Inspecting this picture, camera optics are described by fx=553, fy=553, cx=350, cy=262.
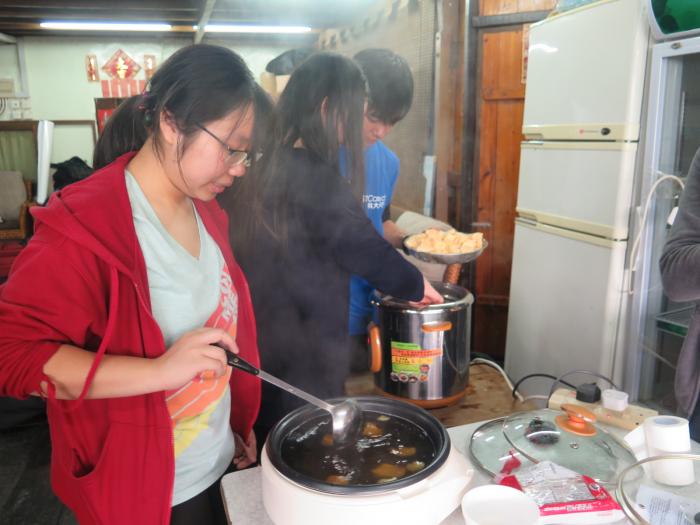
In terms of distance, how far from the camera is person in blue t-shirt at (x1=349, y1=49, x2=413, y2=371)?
176 centimetres

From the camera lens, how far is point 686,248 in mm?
1345

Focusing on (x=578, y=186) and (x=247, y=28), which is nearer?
(x=578, y=186)

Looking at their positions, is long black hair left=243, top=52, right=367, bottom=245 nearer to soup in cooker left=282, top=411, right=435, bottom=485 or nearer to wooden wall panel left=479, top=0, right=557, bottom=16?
soup in cooker left=282, top=411, right=435, bottom=485

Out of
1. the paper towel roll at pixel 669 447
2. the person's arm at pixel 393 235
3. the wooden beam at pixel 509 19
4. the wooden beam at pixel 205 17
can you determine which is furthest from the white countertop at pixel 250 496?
the wooden beam at pixel 205 17

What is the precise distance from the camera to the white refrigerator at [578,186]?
204 cm

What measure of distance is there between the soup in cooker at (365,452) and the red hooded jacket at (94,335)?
0.80 ft

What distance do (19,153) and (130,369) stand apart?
7.51 m

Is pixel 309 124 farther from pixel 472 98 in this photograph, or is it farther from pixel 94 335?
pixel 472 98

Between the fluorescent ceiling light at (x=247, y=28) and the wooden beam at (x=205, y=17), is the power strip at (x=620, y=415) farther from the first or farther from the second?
the fluorescent ceiling light at (x=247, y=28)

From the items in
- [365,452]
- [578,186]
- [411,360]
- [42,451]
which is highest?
[578,186]

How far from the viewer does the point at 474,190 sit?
3578mm

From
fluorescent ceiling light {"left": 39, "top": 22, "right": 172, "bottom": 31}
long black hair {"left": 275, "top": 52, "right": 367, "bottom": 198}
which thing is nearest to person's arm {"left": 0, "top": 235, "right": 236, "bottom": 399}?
long black hair {"left": 275, "top": 52, "right": 367, "bottom": 198}

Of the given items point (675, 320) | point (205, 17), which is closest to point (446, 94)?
point (675, 320)

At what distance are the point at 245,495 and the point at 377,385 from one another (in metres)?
0.98
